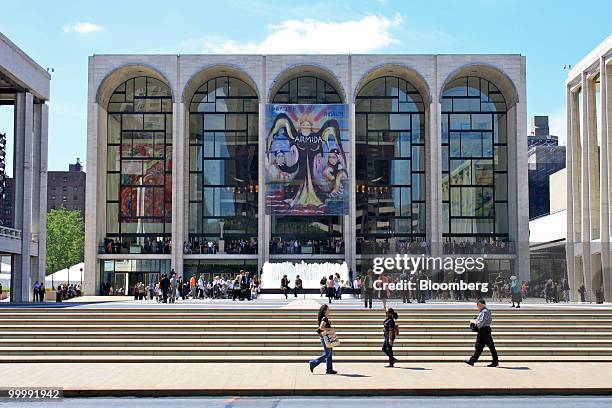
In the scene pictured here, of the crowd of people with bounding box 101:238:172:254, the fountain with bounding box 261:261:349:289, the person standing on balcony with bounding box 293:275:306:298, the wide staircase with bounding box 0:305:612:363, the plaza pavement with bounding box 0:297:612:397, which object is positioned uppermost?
the crowd of people with bounding box 101:238:172:254

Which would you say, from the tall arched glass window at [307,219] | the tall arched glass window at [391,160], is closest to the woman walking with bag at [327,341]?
the tall arched glass window at [307,219]

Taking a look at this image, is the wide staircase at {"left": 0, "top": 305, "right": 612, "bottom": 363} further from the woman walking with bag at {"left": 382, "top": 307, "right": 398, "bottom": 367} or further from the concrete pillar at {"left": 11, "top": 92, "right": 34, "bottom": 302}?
the concrete pillar at {"left": 11, "top": 92, "right": 34, "bottom": 302}

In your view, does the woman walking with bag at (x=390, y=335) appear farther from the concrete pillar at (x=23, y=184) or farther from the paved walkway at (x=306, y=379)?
the concrete pillar at (x=23, y=184)

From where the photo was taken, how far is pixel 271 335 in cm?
2472

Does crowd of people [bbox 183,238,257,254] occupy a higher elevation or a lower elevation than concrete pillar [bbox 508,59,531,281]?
lower

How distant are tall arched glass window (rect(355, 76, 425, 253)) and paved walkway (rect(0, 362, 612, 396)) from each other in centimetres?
4657

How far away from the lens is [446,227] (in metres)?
67.9

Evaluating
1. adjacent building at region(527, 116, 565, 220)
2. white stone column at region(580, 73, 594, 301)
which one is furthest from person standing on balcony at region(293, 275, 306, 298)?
adjacent building at region(527, 116, 565, 220)

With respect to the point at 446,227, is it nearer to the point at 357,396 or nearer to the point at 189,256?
the point at 189,256

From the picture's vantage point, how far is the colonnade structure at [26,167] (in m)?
48.4

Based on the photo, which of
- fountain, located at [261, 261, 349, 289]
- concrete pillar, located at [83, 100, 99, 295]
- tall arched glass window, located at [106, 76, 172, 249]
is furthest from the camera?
tall arched glass window, located at [106, 76, 172, 249]

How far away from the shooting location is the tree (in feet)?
307

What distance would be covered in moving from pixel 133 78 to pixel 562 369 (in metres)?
52.0

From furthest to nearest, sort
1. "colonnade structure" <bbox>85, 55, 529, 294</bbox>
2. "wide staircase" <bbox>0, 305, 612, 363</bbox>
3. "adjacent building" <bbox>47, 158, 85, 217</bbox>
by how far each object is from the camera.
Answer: "adjacent building" <bbox>47, 158, 85, 217</bbox> → "colonnade structure" <bbox>85, 55, 529, 294</bbox> → "wide staircase" <bbox>0, 305, 612, 363</bbox>
